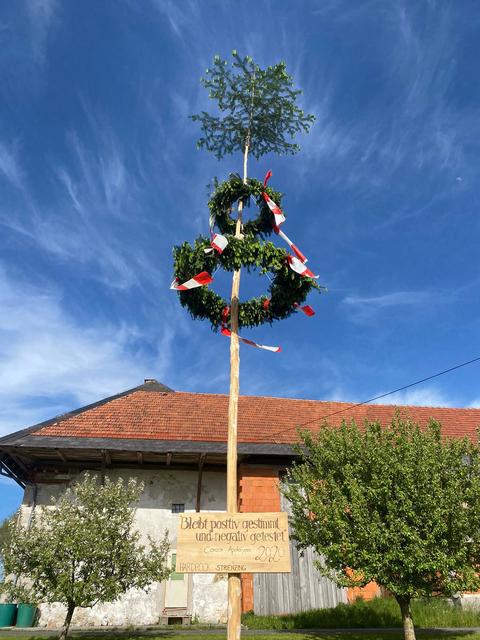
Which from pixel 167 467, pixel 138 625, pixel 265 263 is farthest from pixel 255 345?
Answer: pixel 138 625

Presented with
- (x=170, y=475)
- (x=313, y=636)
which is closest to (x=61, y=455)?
(x=170, y=475)

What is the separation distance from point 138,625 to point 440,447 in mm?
10957

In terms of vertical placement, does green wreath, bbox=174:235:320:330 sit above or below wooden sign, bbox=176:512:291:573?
above

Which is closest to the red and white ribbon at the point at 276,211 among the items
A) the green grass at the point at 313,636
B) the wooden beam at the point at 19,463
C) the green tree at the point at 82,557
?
the green tree at the point at 82,557

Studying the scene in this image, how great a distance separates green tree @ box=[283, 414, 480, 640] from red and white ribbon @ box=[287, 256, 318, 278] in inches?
166

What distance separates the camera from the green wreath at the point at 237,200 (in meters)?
9.18

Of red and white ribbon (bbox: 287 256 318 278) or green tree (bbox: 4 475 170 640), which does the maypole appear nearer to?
red and white ribbon (bbox: 287 256 318 278)

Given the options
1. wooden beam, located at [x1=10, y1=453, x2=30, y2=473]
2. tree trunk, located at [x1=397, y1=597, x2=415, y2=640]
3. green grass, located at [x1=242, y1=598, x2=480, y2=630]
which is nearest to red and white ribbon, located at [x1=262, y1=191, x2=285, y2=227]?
tree trunk, located at [x1=397, y1=597, x2=415, y2=640]

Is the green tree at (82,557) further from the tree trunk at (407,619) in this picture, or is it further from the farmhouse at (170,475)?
the tree trunk at (407,619)

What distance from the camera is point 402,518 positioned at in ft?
29.6

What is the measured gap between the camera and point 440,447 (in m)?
9.92

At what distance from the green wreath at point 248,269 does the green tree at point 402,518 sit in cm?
379

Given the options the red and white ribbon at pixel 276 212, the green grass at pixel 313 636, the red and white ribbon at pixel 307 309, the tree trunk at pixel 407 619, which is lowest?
the green grass at pixel 313 636

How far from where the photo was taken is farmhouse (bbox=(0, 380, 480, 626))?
1416 cm
